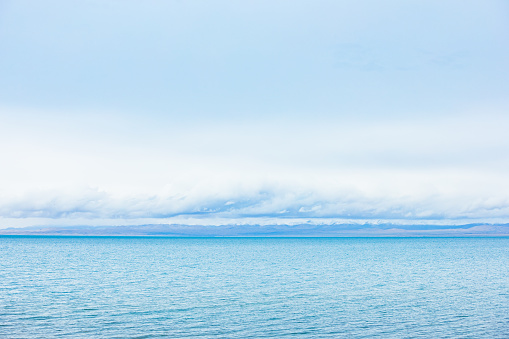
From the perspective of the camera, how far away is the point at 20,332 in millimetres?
30484

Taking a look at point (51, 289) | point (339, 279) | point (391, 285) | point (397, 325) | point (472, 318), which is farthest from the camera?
point (339, 279)

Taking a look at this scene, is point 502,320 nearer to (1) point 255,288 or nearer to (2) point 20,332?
(1) point 255,288

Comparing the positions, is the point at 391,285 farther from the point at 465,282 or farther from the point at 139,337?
the point at 139,337

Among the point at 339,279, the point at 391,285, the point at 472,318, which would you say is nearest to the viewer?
the point at 472,318

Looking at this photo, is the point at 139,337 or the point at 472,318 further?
the point at 472,318

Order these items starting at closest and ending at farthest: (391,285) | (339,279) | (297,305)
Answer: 1. (297,305)
2. (391,285)
3. (339,279)

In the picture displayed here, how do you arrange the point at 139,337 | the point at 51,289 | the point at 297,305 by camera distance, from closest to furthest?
the point at 139,337
the point at 297,305
the point at 51,289

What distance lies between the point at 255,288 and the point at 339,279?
14500mm

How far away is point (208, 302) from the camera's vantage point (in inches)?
1665

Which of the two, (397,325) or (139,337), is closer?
(139,337)

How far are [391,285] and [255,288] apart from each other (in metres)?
15.5

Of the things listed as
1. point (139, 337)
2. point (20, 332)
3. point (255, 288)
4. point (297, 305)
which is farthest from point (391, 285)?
point (20, 332)

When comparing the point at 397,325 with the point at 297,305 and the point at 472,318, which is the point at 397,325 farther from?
the point at 297,305

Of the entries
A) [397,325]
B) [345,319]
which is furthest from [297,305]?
[397,325]
